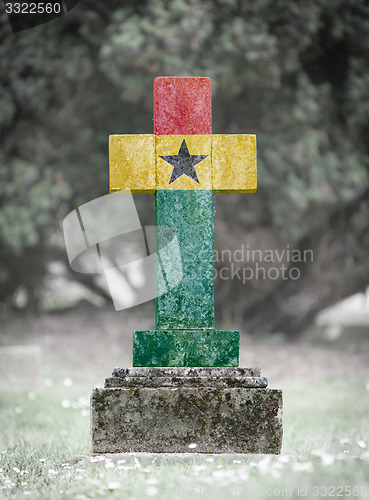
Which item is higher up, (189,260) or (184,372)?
(189,260)

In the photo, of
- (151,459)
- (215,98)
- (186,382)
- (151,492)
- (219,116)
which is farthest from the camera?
(219,116)

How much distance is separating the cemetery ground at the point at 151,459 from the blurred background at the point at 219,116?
0.54 m

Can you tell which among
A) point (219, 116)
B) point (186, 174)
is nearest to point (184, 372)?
point (186, 174)

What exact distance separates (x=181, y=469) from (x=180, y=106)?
218cm

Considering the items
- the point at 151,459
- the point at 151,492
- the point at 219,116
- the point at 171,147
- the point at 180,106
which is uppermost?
the point at 219,116

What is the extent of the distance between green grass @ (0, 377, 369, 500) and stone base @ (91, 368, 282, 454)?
0.17 m

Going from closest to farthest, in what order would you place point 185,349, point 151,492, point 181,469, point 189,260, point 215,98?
1. point 151,492
2. point 181,469
3. point 185,349
4. point 189,260
5. point 215,98

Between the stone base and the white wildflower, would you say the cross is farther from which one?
the white wildflower

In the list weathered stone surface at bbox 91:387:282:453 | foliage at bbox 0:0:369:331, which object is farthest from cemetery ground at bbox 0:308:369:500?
foliage at bbox 0:0:369:331

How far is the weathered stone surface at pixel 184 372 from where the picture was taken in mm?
3562

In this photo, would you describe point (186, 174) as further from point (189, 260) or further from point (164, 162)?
point (189, 260)

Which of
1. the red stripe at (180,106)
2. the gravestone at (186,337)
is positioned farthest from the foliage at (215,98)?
the gravestone at (186,337)

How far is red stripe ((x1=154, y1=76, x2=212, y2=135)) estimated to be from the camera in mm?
3848

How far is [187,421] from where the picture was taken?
3420 mm
